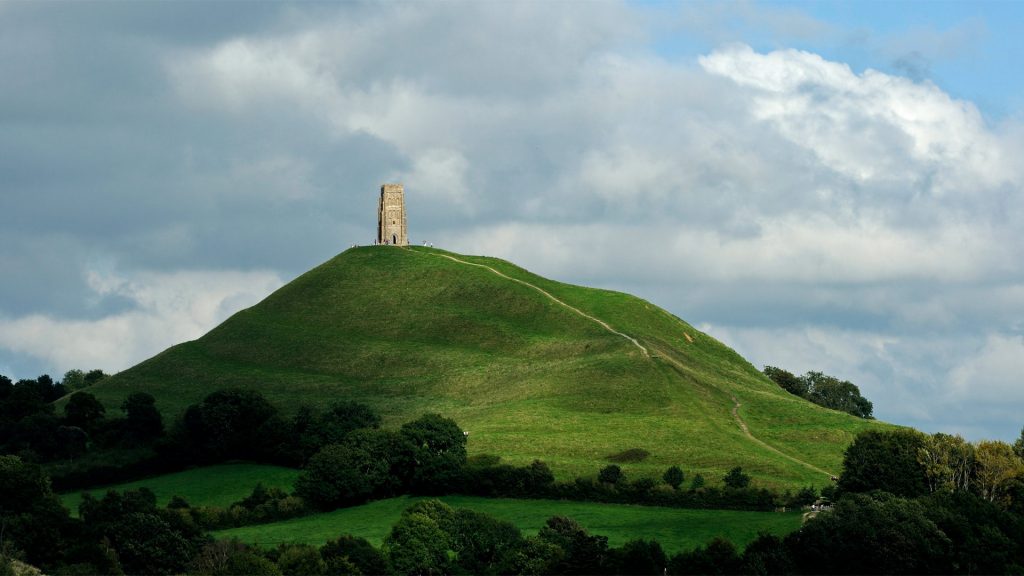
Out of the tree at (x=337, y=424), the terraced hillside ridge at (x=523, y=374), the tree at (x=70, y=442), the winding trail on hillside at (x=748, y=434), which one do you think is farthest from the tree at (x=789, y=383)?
the tree at (x=70, y=442)

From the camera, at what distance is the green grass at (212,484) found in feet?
419

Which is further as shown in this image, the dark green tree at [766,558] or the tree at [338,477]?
the tree at [338,477]

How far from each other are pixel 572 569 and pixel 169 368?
3559 inches

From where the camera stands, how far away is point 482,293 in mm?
192125

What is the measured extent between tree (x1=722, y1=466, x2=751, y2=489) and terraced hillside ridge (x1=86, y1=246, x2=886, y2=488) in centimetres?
165

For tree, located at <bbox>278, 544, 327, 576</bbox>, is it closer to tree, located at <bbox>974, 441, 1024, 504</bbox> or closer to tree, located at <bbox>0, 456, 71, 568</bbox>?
tree, located at <bbox>0, 456, 71, 568</bbox>

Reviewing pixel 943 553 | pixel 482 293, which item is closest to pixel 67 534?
pixel 943 553

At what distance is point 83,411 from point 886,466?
76.1 m

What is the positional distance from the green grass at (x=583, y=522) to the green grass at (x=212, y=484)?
35.1 feet

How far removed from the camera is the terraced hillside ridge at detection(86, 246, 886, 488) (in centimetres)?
13925

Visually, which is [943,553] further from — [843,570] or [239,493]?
[239,493]

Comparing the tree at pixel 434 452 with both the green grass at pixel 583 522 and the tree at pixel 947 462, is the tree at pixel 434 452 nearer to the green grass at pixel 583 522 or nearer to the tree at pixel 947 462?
the green grass at pixel 583 522

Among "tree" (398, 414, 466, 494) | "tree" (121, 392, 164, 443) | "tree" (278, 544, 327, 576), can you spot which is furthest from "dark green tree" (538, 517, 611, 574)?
"tree" (121, 392, 164, 443)

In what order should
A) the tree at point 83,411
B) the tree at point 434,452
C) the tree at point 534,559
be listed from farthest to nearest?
the tree at point 83,411 → the tree at point 434,452 → the tree at point 534,559
